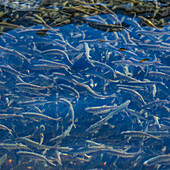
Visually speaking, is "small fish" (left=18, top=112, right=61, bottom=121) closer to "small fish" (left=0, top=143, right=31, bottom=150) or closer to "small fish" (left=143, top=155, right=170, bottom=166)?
"small fish" (left=0, top=143, right=31, bottom=150)

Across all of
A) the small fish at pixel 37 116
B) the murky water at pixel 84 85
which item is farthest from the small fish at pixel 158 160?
the small fish at pixel 37 116

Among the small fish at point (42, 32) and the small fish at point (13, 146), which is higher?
the small fish at point (42, 32)

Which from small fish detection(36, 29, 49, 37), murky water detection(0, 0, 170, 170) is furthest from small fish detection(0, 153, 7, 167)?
small fish detection(36, 29, 49, 37)

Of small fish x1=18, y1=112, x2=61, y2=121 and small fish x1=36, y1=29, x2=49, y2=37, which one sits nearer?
small fish x1=18, y1=112, x2=61, y2=121

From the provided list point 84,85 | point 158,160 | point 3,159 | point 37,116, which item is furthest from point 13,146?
point 158,160

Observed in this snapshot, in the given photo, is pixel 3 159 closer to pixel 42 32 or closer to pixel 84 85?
pixel 84 85

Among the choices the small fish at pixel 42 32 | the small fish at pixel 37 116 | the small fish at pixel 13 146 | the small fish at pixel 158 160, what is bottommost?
the small fish at pixel 158 160

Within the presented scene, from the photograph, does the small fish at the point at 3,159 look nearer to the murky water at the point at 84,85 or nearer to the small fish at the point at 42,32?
the murky water at the point at 84,85

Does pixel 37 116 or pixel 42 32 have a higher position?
pixel 42 32

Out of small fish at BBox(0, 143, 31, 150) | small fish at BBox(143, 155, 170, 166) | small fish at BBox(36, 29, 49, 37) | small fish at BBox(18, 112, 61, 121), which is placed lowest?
small fish at BBox(143, 155, 170, 166)

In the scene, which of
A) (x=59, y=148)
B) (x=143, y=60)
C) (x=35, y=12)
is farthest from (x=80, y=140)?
(x=35, y=12)

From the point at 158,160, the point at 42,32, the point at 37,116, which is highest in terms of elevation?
the point at 42,32

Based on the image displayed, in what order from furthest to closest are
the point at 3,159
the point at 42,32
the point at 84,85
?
1. the point at 42,32
2. the point at 84,85
3. the point at 3,159

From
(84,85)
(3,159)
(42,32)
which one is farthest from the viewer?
(42,32)
